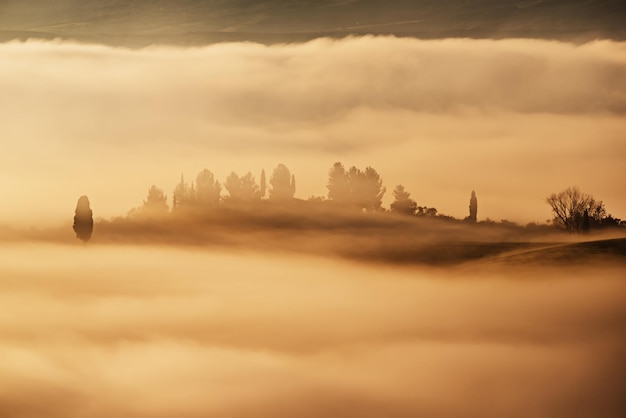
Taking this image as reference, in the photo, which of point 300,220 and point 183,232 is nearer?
point 183,232

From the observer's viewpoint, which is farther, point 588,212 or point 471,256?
point 588,212

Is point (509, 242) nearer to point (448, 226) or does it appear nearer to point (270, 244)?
point (448, 226)

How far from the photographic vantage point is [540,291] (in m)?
115

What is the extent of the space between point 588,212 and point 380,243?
31102 millimetres

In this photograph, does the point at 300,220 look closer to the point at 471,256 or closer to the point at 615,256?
the point at 471,256

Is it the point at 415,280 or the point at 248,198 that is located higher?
the point at 248,198

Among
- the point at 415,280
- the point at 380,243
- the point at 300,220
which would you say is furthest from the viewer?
the point at 300,220

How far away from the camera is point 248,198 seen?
182500 millimetres

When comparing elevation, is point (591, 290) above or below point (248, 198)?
below

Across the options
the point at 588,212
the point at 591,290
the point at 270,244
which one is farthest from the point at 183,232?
the point at 591,290

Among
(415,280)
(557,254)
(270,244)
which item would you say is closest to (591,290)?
(557,254)

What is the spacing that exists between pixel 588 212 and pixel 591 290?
4801 cm

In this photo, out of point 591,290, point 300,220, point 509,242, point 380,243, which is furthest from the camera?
point 300,220

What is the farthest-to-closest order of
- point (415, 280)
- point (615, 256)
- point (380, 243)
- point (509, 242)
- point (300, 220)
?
point (300, 220) → point (380, 243) → point (509, 242) → point (415, 280) → point (615, 256)
